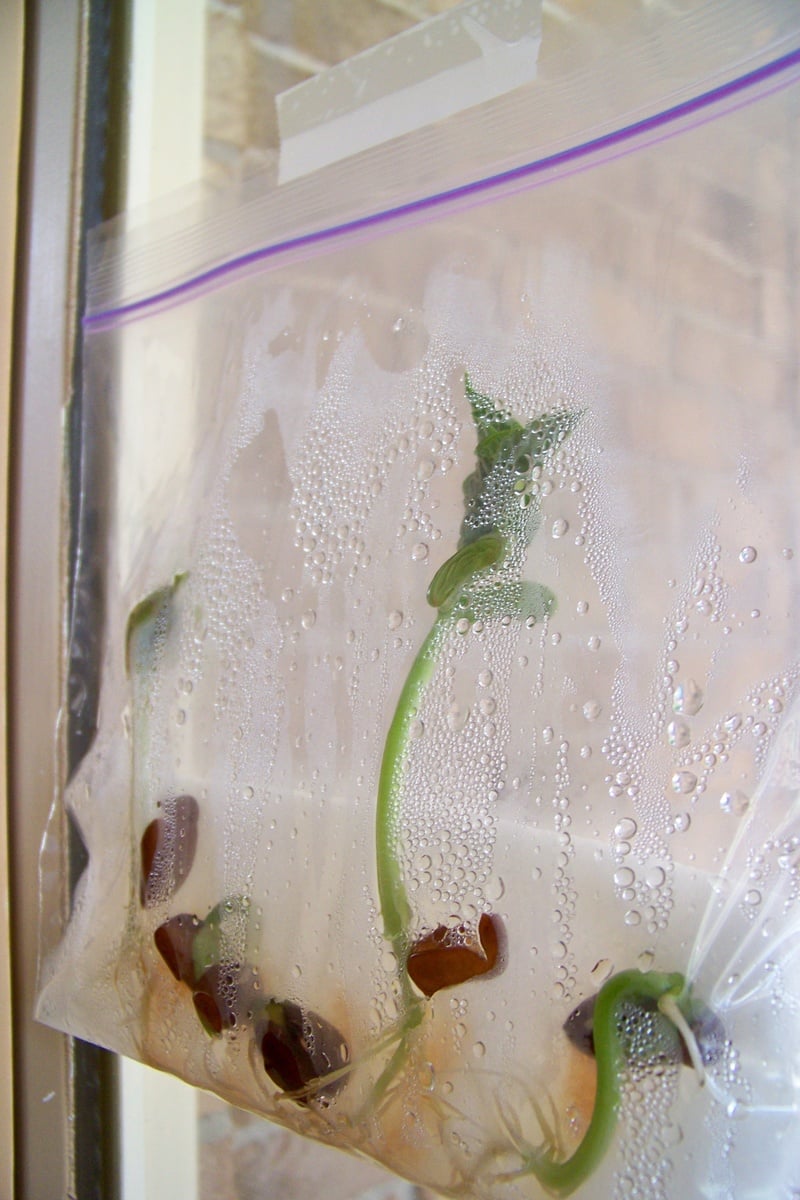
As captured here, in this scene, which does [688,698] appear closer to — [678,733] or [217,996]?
[678,733]

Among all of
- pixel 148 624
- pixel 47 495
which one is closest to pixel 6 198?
pixel 47 495

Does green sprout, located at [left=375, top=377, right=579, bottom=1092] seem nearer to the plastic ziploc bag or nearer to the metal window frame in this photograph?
the plastic ziploc bag

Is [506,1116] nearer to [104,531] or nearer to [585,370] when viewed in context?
[585,370]

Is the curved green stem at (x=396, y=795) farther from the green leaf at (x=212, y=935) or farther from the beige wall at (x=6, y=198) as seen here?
the beige wall at (x=6, y=198)

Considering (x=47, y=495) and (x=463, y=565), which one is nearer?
(x=463, y=565)

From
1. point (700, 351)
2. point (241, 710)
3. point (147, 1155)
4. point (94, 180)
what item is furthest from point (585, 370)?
point (147, 1155)

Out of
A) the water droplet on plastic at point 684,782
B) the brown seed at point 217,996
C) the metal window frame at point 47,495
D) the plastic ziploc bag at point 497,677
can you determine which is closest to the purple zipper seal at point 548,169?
the plastic ziploc bag at point 497,677
